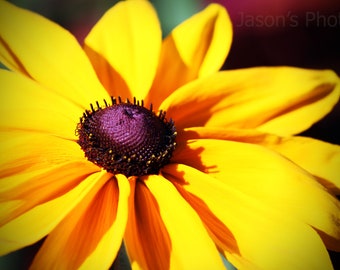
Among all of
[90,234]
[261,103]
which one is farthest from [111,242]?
[261,103]

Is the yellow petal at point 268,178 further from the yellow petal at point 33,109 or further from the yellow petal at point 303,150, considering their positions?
the yellow petal at point 33,109

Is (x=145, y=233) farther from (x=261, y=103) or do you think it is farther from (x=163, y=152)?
(x=261, y=103)

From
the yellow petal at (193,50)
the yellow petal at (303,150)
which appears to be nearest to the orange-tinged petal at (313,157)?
the yellow petal at (303,150)

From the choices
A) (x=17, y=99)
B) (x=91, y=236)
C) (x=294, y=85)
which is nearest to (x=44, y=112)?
(x=17, y=99)

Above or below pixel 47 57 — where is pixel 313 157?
below

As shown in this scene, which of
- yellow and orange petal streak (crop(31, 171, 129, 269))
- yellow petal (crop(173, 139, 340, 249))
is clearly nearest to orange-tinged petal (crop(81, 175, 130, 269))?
yellow and orange petal streak (crop(31, 171, 129, 269))

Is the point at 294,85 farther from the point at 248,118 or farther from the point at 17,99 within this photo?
the point at 17,99
